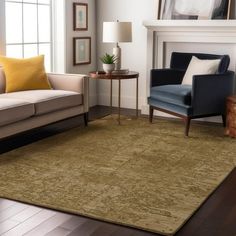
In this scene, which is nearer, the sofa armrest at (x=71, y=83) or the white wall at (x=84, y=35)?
the sofa armrest at (x=71, y=83)

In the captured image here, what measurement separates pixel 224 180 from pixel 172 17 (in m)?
2.80

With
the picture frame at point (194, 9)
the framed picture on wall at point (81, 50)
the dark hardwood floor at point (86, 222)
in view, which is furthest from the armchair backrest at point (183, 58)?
the dark hardwood floor at point (86, 222)

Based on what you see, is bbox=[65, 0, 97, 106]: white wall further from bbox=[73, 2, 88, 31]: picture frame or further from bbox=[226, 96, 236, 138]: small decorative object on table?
bbox=[226, 96, 236, 138]: small decorative object on table

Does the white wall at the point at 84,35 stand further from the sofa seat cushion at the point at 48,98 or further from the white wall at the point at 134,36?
the sofa seat cushion at the point at 48,98

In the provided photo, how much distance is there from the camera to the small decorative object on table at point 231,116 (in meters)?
4.79

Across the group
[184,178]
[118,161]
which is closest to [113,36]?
[118,161]

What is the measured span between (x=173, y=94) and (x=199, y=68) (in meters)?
0.52

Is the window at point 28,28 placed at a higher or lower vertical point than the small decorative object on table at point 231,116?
higher

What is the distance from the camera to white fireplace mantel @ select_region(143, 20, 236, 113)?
5.39 m

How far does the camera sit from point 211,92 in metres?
4.97

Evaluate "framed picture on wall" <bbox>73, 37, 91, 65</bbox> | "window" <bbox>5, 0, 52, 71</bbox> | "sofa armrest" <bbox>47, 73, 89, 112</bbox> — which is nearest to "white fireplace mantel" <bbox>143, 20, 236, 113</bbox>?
"framed picture on wall" <bbox>73, 37, 91, 65</bbox>

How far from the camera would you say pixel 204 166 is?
386 cm

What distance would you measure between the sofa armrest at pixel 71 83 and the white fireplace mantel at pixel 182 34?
103 centimetres

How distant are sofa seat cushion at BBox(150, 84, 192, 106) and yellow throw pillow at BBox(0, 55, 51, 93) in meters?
1.21
